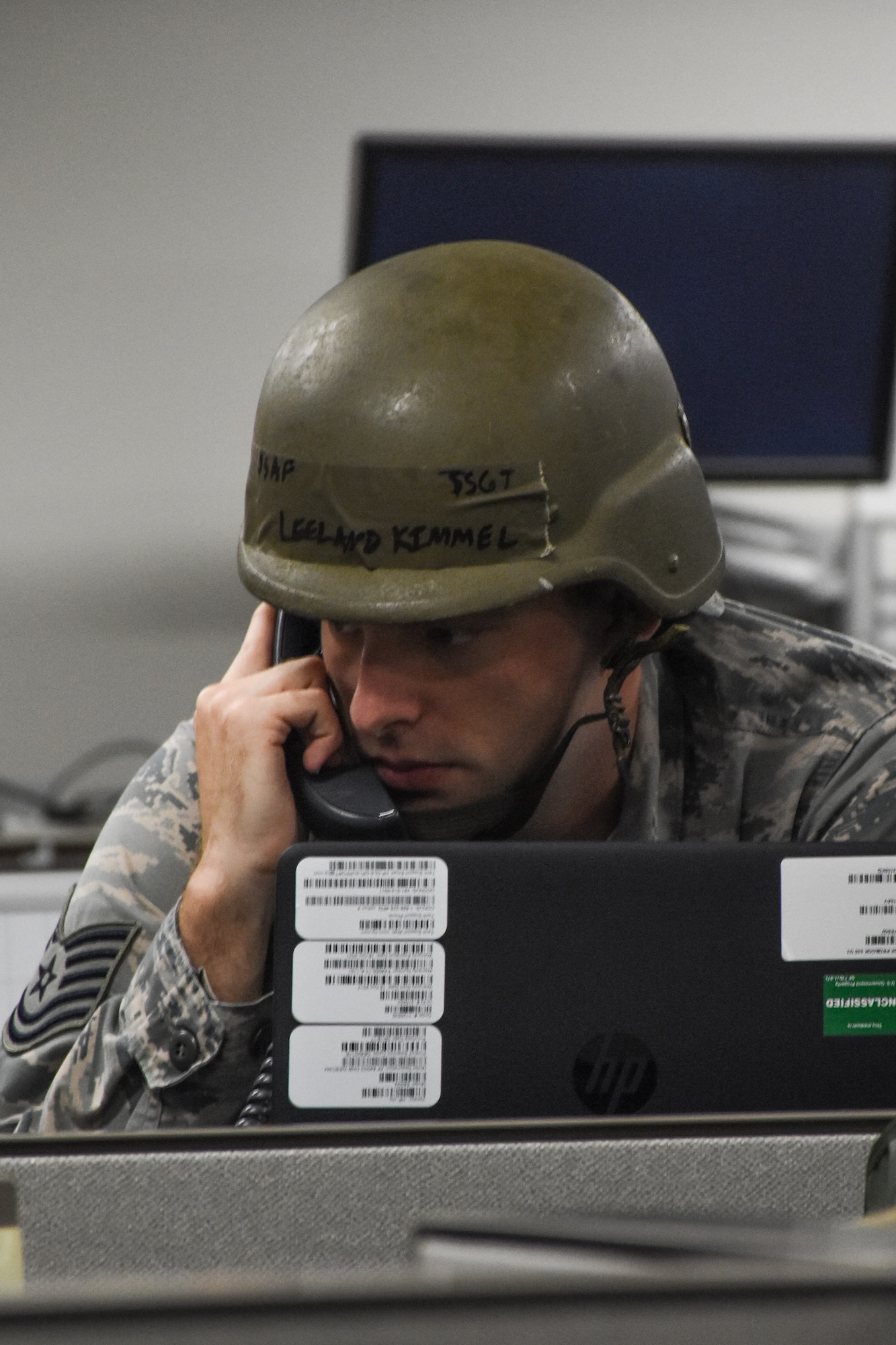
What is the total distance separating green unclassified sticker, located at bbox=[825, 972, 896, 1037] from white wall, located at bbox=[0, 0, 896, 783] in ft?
6.19

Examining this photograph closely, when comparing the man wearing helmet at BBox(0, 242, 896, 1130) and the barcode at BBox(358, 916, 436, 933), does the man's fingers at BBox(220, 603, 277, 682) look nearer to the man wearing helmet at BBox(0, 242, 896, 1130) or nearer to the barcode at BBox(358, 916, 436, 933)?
the man wearing helmet at BBox(0, 242, 896, 1130)

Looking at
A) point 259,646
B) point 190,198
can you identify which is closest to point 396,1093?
point 259,646

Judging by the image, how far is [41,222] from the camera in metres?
2.41

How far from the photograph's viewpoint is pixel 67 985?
1179 millimetres

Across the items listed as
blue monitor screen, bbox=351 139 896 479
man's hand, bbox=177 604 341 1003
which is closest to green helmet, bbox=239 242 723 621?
man's hand, bbox=177 604 341 1003

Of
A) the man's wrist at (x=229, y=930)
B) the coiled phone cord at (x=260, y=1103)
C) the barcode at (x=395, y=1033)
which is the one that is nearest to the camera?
the barcode at (x=395, y=1033)

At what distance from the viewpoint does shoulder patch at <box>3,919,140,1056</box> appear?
1150 millimetres

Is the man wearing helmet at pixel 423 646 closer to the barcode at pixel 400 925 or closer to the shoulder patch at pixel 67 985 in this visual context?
the shoulder patch at pixel 67 985

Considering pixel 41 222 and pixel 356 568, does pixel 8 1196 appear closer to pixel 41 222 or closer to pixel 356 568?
pixel 356 568

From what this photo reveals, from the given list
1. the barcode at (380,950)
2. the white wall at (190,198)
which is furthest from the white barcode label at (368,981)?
the white wall at (190,198)

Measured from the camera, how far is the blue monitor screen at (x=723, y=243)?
2.18 metres

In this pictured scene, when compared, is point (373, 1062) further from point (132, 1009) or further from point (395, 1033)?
point (132, 1009)

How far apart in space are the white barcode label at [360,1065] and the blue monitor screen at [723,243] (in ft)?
5.18

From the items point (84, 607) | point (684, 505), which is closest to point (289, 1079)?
point (684, 505)
